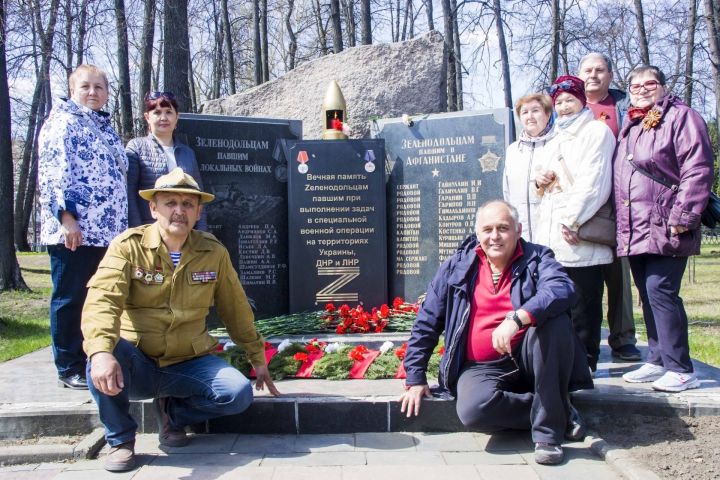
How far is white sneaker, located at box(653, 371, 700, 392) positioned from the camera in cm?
366

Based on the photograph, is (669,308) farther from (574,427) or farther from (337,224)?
(337,224)

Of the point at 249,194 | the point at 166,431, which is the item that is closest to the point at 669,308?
the point at 166,431

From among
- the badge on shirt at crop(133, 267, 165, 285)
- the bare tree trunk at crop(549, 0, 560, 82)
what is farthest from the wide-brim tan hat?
the bare tree trunk at crop(549, 0, 560, 82)

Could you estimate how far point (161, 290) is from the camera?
3305mm

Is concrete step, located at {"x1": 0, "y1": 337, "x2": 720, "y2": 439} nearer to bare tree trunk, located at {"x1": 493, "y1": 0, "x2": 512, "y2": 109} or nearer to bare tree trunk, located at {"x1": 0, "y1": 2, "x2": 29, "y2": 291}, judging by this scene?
bare tree trunk, located at {"x1": 0, "y1": 2, "x2": 29, "y2": 291}

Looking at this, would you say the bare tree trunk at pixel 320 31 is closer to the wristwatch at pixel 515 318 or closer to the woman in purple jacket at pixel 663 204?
the woman in purple jacket at pixel 663 204

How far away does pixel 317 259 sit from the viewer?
18.3 feet

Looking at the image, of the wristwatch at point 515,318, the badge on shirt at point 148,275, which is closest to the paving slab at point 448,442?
the wristwatch at point 515,318

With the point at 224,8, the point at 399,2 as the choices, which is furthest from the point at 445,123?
the point at 399,2

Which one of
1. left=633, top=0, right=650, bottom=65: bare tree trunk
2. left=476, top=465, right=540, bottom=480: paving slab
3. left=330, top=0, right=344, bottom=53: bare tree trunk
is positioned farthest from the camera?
left=330, top=0, right=344, bottom=53: bare tree trunk

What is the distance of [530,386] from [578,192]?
4.05ft

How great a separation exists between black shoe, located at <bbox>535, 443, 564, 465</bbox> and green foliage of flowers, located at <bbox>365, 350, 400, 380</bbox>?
1.21 m

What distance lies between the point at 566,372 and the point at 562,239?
3.44 feet

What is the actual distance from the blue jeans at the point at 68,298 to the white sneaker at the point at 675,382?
132 inches
